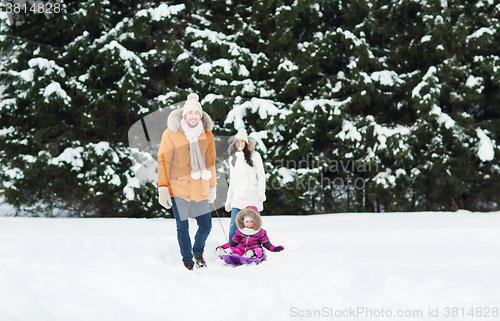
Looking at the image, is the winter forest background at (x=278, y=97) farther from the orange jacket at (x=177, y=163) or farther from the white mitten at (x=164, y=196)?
the white mitten at (x=164, y=196)

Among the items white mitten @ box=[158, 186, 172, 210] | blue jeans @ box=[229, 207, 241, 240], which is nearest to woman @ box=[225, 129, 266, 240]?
blue jeans @ box=[229, 207, 241, 240]

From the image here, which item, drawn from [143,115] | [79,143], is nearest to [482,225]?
[143,115]

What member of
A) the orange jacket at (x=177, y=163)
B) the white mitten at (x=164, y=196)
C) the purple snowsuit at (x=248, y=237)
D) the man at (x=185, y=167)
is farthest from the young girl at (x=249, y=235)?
the white mitten at (x=164, y=196)

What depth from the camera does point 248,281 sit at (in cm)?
285

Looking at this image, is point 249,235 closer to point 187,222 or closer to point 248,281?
point 187,222

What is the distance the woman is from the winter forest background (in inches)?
128

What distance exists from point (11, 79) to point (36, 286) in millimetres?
6833

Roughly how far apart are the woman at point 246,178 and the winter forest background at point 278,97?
325 cm

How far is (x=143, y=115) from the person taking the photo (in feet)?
27.1

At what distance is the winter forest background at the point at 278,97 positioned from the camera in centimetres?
786

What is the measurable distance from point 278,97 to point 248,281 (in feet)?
19.6

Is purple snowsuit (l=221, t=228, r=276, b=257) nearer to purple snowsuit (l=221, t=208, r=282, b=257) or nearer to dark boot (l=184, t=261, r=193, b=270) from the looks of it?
purple snowsuit (l=221, t=208, r=282, b=257)

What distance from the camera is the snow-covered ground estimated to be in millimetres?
2311

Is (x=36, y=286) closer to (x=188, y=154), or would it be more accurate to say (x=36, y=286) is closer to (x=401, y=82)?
(x=188, y=154)
